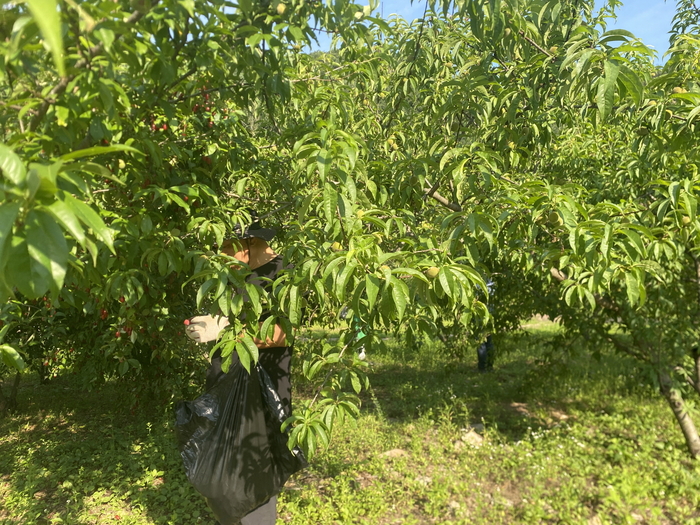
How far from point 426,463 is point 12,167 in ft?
11.8

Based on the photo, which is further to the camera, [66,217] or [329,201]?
[329,201]

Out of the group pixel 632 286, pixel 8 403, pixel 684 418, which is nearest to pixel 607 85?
pixel 632 286

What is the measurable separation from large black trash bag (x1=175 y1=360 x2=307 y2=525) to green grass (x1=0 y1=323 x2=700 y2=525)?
114 centimetres

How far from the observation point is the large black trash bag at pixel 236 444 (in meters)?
1.90

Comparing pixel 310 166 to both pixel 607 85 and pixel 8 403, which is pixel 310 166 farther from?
pixel 8 403

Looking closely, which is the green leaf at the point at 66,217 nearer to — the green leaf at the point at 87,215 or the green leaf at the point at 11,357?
the green leaf at the point at 87,215

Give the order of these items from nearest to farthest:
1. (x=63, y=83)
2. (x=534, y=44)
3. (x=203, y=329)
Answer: (x=63, y=83)
(x=203, y=329)
(x=534, y=44)

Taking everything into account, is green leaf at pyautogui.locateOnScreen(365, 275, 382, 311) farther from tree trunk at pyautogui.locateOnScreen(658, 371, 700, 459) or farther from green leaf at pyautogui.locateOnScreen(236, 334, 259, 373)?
tree trunk at pyautogui.locateOnScreen(658, 371, 700, 459)

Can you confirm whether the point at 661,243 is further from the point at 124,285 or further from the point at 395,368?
the point at 395,368

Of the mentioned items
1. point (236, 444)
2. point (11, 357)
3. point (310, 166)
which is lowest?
point (236, 444)

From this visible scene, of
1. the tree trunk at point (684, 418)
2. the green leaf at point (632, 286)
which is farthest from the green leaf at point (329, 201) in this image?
the tree trunk at point (684, 418)

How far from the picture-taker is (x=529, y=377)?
4645 millimetres

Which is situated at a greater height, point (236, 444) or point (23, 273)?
point (23, 273)

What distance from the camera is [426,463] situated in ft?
12.0
